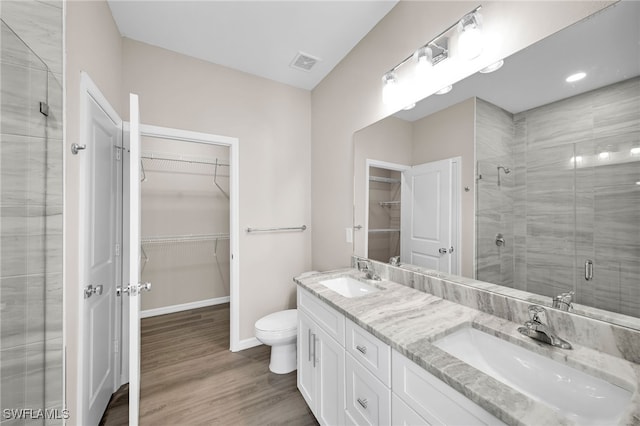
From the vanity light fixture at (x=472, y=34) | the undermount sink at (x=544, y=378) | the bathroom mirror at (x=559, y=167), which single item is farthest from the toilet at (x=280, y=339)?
the vanity light fixture at (x=472, y=34)

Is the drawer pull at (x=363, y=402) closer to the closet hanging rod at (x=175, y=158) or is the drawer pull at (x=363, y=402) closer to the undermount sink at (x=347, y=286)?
the undermount sink at (x=347, y=286)

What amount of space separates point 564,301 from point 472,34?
120 cm

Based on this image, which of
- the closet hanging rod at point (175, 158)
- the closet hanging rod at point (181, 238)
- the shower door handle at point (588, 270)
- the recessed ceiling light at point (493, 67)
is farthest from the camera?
the closet hanging rod at point (181, 238)

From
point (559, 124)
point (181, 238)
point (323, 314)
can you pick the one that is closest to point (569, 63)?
point (559, 124)

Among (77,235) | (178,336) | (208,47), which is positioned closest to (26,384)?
(77,235)

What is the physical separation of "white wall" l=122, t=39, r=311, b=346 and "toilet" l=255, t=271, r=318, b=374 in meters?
0.48

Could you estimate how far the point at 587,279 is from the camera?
882 mm

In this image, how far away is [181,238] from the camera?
3.29 meters

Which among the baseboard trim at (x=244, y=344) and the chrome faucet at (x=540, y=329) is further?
the baseboard trim at (x=244, y=344)

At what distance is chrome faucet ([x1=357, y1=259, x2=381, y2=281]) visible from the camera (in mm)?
1723

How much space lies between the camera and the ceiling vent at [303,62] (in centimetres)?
217

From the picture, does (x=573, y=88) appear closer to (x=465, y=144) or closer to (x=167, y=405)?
(x=465, y=144)

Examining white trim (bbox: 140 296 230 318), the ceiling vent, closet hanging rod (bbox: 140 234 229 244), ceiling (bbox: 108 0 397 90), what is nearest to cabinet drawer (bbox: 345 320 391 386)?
ceiling (bbox: 108 0 397 90)

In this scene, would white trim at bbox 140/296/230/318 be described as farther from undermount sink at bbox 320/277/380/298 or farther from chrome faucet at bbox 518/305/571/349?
chrome faucet at bbox 518/305/571/349
